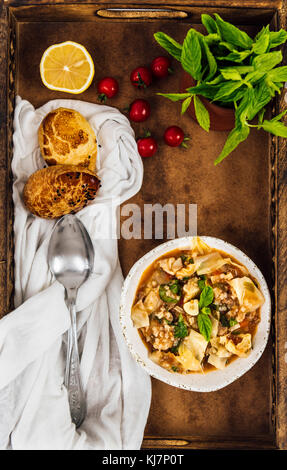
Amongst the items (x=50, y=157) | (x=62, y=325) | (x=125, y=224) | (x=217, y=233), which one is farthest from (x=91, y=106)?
(x=62, y=325)

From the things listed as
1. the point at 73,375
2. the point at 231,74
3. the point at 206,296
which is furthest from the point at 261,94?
the point at 73,375

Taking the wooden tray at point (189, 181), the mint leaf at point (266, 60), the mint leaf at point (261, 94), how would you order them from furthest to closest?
the wooden tray at point (189, 181)
the mint leaf at point (261, 94)
the mint leaf at point (266, 60)

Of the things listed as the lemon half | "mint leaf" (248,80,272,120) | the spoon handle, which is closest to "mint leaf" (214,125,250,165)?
"mint leaf" (248,80,272,120)

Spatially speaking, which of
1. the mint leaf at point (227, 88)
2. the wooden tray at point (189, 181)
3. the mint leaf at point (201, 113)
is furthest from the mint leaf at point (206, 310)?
the mint leaf at point (227, 88)

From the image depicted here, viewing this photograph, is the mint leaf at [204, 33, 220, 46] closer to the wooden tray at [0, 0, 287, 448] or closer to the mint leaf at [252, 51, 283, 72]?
the mint leaf at [252, 51, 283, 72]

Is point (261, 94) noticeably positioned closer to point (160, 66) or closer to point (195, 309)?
point (160, 66)

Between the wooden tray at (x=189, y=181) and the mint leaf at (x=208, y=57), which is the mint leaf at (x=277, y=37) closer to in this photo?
the mint leaf at (x=208, y=57)
